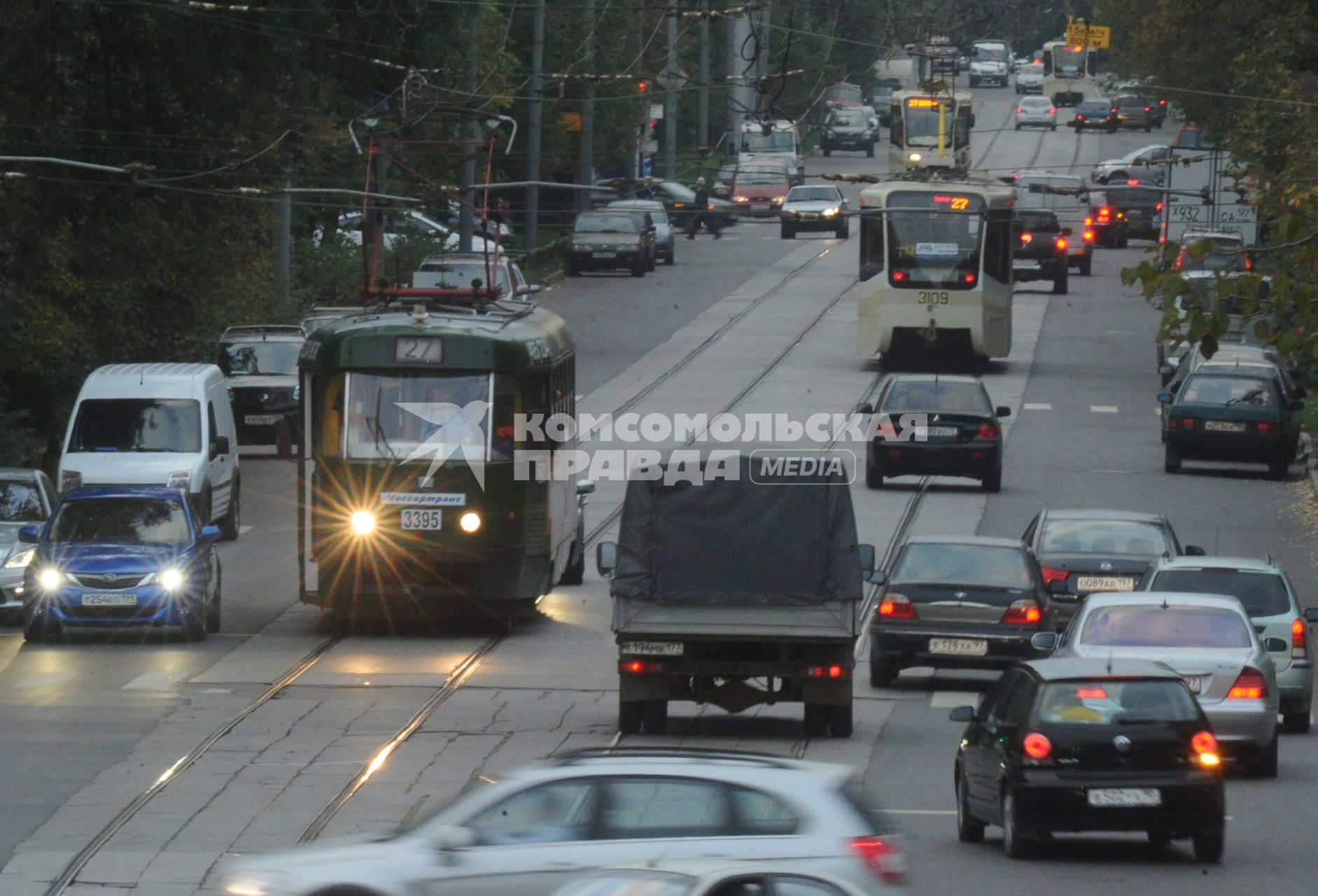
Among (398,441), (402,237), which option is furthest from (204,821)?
(402,237)

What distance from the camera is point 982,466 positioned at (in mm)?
34062

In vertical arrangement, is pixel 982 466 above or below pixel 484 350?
below

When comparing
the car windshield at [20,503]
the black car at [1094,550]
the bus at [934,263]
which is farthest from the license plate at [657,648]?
the bus at [934,263]

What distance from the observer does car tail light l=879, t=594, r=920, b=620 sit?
72.5 feet

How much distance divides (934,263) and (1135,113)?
60.5m

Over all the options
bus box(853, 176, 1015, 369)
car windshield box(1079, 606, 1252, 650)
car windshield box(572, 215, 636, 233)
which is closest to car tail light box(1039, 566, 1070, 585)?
car windshield box(1079, 606, 1252, 650)

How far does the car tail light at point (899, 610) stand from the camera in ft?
72.5

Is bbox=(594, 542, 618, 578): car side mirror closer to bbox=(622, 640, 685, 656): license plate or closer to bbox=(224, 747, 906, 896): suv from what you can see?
bbox=(622, 640, 685, 656): license plate

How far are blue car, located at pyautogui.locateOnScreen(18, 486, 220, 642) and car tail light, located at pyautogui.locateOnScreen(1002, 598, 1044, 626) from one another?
827cm

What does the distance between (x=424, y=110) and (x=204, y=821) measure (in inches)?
1036

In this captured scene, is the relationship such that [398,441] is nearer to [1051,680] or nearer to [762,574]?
[762,574]

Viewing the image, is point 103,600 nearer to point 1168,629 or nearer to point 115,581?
point 115,581

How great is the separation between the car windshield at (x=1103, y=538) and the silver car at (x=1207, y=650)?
779cm

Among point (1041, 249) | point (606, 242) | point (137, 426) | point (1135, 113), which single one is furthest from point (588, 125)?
point (1135, 113)
